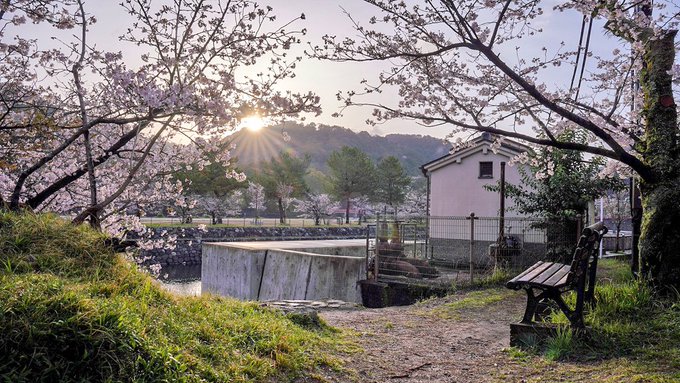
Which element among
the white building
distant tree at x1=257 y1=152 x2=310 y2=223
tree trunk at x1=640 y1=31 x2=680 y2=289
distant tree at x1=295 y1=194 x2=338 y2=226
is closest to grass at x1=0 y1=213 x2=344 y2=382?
tree trunk at x1=640 y1=31 x2=680 y2=289

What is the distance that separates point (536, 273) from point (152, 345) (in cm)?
432

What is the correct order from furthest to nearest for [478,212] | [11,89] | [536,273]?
[478,212] → [11,89] → [536,273]

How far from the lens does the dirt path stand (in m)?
4.69

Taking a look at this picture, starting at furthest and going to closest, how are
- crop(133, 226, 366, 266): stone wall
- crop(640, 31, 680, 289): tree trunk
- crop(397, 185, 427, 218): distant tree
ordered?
crop(397, 185, 427, 218): distant tree → crop(133, 226, 366, 266): stone wall → crop(640, 31, 680, 289): tree trunk

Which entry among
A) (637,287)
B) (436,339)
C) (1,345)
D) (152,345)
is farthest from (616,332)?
(1,345)

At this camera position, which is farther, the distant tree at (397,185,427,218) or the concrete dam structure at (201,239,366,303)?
the distant tree at (397,185,427,218)

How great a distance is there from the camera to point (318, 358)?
4.50 meters

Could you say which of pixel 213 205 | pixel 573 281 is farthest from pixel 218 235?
pixel 573 281

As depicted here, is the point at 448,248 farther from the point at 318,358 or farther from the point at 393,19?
the point at 318,358

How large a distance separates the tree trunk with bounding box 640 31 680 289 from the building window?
531 inches

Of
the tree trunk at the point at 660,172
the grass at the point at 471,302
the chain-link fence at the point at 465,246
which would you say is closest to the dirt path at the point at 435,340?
the grass at the point at 471,302

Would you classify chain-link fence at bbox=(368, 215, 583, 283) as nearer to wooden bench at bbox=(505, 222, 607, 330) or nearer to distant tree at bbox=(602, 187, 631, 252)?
wooden bench at bbox=(505, 222, 607, 330)

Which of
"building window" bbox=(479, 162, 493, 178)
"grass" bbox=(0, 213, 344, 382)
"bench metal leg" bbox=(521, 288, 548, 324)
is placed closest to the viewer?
"grass" bbox=(0, 213, 344, 382)

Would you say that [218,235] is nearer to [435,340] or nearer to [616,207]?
[616,207]
